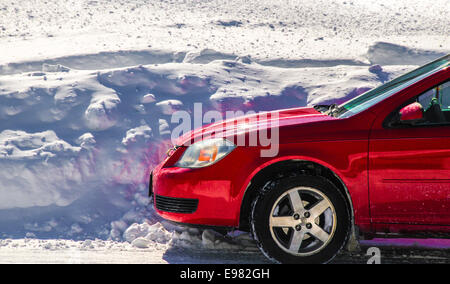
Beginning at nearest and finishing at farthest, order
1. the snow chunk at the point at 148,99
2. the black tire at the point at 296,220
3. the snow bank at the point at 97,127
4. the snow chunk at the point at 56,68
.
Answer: the black tire at the point at 296,220 < the snow bank at the point at 97,127 < the snow chunk at the point at 148,99 < the snow chunk at the point at 56,68

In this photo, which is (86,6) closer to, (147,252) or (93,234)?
(93,234)

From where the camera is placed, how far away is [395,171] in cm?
373

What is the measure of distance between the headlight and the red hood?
0.08m

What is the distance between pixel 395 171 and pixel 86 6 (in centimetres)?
4179

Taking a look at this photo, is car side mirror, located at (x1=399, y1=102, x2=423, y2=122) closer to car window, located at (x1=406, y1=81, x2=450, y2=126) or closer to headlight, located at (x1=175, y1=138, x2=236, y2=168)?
car window, located at (x1=406, y1=81, x2=450, y2=126)

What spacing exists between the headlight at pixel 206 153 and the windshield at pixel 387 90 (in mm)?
896

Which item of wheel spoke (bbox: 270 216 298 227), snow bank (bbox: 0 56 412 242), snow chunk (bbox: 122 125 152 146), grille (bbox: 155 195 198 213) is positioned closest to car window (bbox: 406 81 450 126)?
wheel spoke (bbox: 270 216 298 227)

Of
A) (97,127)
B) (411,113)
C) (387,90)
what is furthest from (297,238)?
(97,127)

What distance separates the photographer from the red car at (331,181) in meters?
3.74

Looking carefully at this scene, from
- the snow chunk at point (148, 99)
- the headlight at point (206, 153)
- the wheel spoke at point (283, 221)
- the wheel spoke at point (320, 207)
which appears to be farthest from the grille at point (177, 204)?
the snow chunk at point (148, 99)

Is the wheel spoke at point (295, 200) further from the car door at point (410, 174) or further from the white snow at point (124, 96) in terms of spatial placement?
the white snow at point (124, 96)

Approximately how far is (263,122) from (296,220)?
2.77ft

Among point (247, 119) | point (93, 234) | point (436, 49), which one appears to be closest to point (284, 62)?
point (436, 49)

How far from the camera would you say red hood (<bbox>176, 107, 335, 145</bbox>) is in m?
4.10
